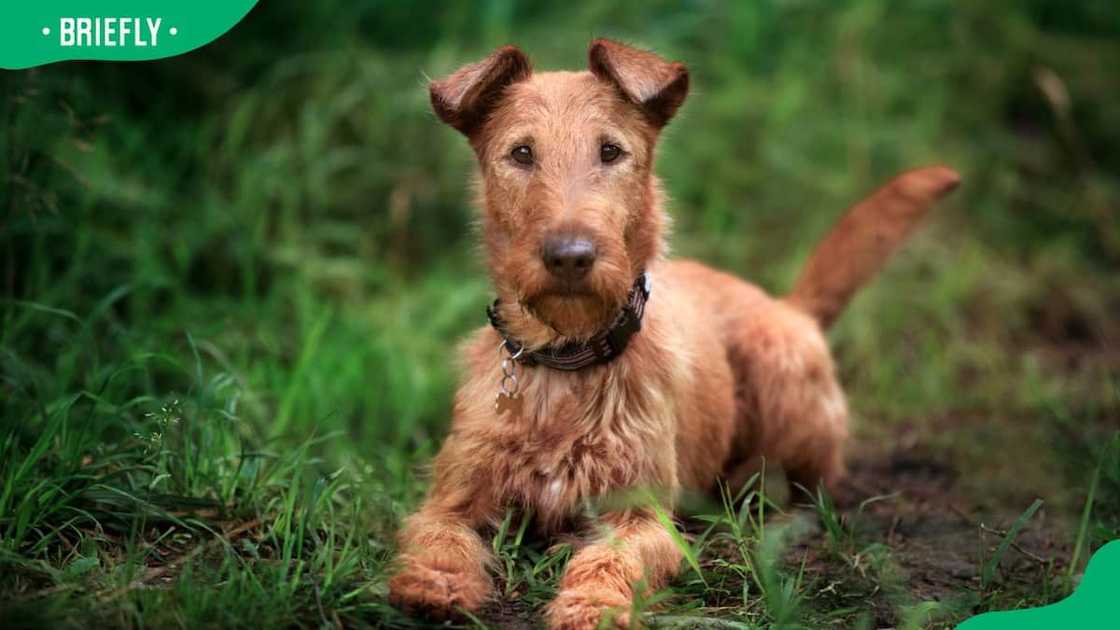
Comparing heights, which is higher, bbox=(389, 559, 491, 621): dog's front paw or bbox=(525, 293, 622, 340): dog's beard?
bbox=(525, 293, 622, 340): dog's beard

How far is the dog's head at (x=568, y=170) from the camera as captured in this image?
11.4ft

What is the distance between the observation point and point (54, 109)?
219 inches

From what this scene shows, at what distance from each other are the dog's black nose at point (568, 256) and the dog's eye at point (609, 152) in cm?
Result: 49

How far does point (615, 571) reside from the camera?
11.6 ft

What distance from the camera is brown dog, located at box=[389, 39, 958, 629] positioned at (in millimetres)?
3484

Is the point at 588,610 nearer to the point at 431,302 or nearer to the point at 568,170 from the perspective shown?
the point at 568,170

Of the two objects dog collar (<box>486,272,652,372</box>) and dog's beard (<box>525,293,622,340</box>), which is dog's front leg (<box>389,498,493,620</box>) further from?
dog's beard (<box>525,293,622,340</box>)

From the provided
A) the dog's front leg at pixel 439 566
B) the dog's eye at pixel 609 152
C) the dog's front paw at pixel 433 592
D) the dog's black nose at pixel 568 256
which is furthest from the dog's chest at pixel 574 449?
the dog's eye at pixel 609 152

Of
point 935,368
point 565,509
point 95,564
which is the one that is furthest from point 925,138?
point 95,564

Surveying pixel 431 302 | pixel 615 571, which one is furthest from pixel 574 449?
pixel 431 302

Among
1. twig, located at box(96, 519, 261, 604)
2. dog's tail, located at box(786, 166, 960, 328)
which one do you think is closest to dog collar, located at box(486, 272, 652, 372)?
twig, located at box(96, 519, 261, 604)

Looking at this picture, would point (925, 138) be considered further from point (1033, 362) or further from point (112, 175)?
point (112, 175)

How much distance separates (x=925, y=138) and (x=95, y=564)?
649cm

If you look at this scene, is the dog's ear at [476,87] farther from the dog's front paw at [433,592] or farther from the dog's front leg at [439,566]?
the dog's front paw at [433,592]
